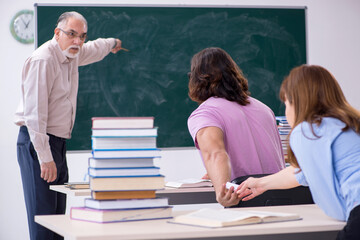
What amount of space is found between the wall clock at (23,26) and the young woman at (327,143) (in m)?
3.29

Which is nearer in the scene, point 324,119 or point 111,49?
point 324,119

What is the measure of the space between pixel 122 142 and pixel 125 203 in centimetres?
20

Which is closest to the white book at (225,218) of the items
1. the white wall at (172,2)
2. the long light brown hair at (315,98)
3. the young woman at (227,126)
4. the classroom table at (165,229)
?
the classroom table at (165,229)

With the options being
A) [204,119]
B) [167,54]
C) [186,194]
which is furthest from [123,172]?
[167,54]

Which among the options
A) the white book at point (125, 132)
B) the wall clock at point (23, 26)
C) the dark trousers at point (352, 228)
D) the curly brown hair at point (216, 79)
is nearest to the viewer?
the dark trousers at point (352, 228)

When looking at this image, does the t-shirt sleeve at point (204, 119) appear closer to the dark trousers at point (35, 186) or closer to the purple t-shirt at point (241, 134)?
the purple t-shirt at point (241, 134)

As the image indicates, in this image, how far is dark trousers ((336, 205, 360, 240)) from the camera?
154 cm

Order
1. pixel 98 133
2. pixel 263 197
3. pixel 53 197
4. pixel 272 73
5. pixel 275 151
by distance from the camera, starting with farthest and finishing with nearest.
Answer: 1. pixel 272 73
2. pixel 53 197
3. pixel 275 151
4. pixel 263 197
5. pixel 98 133

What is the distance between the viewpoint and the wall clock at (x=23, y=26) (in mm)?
4496

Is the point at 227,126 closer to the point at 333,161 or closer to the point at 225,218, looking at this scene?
the point at 333,161

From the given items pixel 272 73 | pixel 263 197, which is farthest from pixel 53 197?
pixel 272 73

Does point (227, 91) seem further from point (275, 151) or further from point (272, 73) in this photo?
point (272, 73)

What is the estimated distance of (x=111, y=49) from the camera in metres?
4.39

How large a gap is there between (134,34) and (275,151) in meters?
2.53
